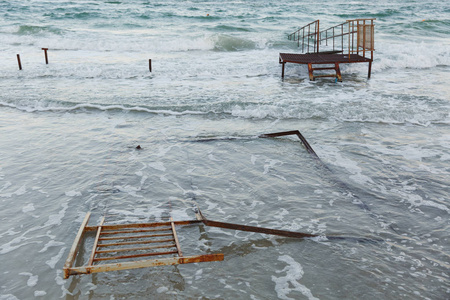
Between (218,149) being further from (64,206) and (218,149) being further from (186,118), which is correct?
(64,206)

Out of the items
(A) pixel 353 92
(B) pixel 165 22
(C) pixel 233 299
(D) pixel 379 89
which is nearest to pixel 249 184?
(C) pixel 233 299

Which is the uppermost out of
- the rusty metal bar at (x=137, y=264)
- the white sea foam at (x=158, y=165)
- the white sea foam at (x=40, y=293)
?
the rusty metal bar at (x=137, y=264)

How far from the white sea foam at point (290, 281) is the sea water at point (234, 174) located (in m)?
0.02

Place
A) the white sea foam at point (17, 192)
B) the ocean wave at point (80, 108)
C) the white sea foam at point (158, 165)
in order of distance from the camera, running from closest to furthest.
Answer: the white sea foam at point (17, 192) < the white sea foam at point (158, 165) < the ocean wave at point (80, 108)

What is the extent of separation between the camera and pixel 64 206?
4871 mm

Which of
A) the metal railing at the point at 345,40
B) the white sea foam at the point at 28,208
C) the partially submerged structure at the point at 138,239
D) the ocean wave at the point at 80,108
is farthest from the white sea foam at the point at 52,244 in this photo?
the metal railing at the point at 345,40

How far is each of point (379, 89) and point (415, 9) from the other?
99.7 feet

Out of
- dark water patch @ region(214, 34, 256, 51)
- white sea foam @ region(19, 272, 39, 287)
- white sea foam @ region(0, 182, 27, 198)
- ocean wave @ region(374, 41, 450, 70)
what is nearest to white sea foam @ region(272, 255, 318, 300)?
white sea foam @ region(19, 272, 39, 287)

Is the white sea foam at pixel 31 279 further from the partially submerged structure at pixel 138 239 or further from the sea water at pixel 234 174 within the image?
the partially submerged structure at pixel 138 239

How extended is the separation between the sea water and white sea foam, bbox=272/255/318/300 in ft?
0.06

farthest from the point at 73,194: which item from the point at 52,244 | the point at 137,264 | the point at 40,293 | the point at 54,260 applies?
the point at 137,264

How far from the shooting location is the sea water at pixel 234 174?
3.62 m

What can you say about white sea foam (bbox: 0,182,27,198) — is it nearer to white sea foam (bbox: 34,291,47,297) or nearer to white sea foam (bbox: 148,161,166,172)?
white sea foam (bbox: 148,161,166,172)

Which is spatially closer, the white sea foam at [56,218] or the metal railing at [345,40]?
the white sea foam at [56,218]
